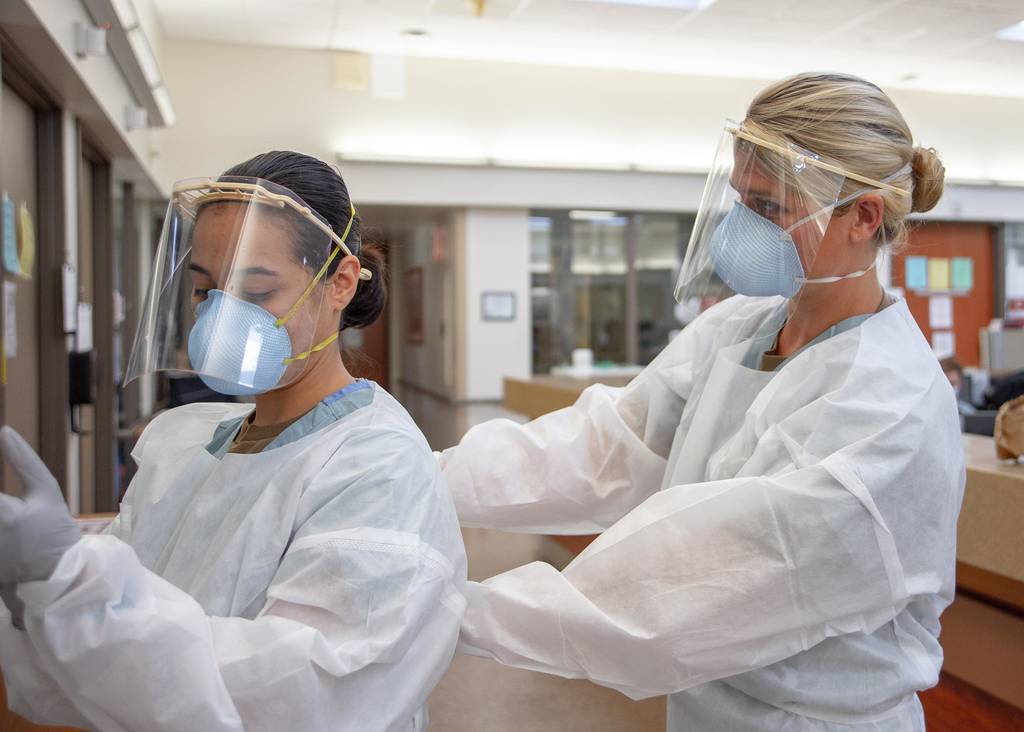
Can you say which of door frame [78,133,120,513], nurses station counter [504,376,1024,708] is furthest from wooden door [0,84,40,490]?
nurses station counter [504,376,1024,708]

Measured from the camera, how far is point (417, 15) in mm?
7258

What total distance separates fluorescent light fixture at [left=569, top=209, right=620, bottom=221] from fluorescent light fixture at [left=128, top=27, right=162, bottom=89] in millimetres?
5475

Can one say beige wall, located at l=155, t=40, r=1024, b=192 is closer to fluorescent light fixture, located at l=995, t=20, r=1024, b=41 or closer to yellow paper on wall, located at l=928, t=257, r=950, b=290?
yellow paper on wall, located at l=928, t=257, r=950, b=290

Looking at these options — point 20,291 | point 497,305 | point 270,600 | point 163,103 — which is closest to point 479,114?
point 497,305

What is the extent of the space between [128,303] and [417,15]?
3.30 metres

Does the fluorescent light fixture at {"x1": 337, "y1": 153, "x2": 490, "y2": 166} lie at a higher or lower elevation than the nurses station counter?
higher

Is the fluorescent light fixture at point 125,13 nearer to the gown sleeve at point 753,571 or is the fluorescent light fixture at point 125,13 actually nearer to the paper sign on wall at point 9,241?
the paper sign on wall at point 9,241

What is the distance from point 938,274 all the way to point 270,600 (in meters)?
10.6

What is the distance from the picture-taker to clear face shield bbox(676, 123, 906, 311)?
1252 mm

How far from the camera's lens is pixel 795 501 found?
1.04 metres

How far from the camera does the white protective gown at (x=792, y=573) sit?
41.3 inches

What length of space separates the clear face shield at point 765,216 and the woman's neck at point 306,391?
2.11 feet

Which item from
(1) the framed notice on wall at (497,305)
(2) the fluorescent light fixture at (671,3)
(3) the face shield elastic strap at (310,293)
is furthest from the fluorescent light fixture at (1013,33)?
(3) the face shield elastic strap at (310,293)

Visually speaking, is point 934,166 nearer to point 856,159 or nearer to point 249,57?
point 856,159
